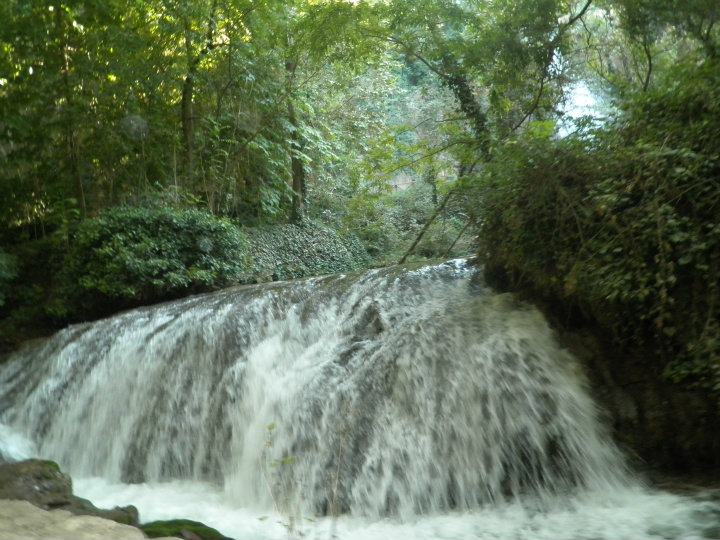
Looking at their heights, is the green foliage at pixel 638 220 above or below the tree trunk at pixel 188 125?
below

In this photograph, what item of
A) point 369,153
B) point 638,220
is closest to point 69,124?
point 369,153

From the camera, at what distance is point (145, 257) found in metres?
9.67

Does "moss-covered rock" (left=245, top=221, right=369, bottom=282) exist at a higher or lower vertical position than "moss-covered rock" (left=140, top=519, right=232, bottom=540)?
higher

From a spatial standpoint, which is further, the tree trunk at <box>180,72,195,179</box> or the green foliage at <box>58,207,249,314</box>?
the tree trunk at <box>180,72,195,179</box>

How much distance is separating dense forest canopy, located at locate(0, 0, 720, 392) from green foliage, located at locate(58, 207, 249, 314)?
0.04 metres

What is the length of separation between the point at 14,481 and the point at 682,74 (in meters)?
6.24

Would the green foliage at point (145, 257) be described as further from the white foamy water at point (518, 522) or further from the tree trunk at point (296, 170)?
the white foamy water at point (518, 522)

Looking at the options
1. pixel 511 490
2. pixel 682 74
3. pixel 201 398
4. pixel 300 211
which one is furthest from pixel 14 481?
pixel 300 211

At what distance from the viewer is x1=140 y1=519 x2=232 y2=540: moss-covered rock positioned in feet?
12.7

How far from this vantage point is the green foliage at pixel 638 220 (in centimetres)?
439

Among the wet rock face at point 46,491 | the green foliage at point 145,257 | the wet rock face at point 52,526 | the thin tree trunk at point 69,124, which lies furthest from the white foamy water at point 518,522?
the thin tree trunk at point 69,124

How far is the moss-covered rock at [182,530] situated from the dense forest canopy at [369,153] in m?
3.23

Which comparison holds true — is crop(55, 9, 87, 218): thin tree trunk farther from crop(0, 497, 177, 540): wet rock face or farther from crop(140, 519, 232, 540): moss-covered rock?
crop(0, 497, 177, 540): wet rock face

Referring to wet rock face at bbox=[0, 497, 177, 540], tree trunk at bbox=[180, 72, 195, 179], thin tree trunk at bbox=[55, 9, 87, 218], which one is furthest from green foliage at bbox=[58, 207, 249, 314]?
wet rock face at bbox=[0, 497, 177, 540]
